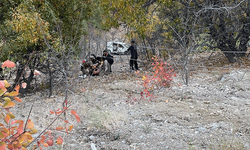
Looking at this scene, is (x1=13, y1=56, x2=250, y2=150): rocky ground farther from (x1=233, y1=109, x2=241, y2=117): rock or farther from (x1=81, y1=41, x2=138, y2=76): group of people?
(x1=81, y1=41, x2=138, y2=76): group of people

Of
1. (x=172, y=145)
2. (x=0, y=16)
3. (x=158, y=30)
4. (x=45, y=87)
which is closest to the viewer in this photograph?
(x=172, y=145)

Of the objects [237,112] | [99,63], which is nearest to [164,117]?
[237,112]

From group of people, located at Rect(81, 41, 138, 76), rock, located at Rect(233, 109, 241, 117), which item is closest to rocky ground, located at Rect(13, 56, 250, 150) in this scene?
rock, located at Rect(233, 109, 241, 117)

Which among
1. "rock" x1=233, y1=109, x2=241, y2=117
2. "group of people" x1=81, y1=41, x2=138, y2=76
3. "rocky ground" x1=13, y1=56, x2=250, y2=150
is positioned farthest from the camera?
"group of people" x1=81, y1=41, x2=138, y2=76

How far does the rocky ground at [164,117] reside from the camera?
140 inches

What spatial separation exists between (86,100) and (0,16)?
12.8 feet

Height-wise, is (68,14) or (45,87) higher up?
(68,14)

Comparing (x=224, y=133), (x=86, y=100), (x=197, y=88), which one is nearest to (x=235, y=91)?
(x=197, y=88)

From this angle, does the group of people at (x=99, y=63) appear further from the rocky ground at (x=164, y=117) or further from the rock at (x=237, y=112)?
the rock at (x=237, y=112)

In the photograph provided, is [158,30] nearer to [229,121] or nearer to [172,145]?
[229,121]

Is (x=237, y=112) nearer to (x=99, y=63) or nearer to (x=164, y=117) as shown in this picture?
(x=164, y=117)

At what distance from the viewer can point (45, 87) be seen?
8.51 m

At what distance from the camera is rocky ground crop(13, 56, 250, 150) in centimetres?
355

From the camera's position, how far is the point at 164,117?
4.61 meters
